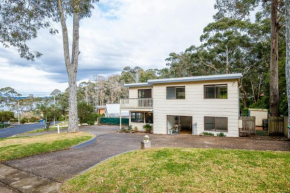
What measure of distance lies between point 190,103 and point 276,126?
678 cm

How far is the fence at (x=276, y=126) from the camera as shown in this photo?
12.7 m

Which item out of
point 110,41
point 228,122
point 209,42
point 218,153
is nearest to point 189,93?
point 228,122

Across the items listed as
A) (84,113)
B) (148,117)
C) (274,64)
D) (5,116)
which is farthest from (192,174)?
(5,116)

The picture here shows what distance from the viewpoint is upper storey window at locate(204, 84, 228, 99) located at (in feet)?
41.8

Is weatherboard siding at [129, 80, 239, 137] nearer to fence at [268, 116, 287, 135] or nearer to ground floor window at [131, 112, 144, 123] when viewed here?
ground floor window at [131, 112, 144, 123]

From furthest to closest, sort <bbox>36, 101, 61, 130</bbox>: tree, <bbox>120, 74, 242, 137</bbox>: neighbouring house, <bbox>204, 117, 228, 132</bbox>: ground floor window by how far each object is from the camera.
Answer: <bbox>36, 101, 61, 130</bbox>: tree → <bbox>204, 117, 228, 132</bbox>: ground floor window → <bbox>120, 74, 242, 137</bbox>: neighbouring house

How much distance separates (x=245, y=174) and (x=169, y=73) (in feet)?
109

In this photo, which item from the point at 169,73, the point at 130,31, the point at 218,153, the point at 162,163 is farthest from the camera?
the point at 169,73

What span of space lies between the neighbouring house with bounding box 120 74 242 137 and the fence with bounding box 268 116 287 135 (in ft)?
10.8

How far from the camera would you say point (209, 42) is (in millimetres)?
25750

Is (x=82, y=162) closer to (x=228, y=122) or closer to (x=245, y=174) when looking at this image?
(x=245, y=174)

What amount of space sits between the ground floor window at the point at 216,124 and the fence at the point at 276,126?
3720 mm

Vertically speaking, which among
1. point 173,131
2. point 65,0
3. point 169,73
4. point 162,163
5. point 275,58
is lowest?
point 173,131

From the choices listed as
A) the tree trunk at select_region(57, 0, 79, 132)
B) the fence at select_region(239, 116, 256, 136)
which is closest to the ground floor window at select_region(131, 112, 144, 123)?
the tree trunk at select_region(57, 0, 79, 132)
